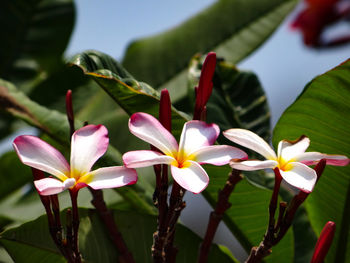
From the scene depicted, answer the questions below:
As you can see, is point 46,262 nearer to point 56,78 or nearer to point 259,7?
point 56,78

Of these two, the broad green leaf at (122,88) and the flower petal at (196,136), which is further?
the broad green leaf at (122,88)

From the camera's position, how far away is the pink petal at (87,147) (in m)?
0.50

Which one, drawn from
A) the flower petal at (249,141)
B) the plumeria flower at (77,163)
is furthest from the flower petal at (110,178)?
the flower petal at (249,141)

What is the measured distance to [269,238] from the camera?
1.76 feet

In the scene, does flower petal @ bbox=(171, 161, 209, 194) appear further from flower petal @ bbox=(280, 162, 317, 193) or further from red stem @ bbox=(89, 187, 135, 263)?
red stem @ bbox=(89, 187, 135, 263)

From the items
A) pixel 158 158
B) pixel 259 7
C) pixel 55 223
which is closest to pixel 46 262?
pixel 55 223

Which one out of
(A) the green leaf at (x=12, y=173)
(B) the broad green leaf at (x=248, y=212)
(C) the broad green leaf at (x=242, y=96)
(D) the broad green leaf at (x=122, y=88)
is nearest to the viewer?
(D) the broad green leaf at (x=122, y=88)

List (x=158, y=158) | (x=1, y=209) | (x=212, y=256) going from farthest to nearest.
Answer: (x=1, y=209), (x=212, y=256), (x=158, y=158)

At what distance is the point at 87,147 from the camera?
509mm

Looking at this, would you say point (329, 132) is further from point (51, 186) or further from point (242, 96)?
point (51, 186)

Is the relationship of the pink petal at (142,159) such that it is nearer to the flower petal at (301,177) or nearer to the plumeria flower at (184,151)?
the plumeria flower at (184,151)

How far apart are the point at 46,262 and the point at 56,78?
766mm

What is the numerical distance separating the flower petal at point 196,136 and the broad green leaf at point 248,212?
179 millimetres

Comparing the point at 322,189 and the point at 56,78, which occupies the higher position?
the point at 322,189
